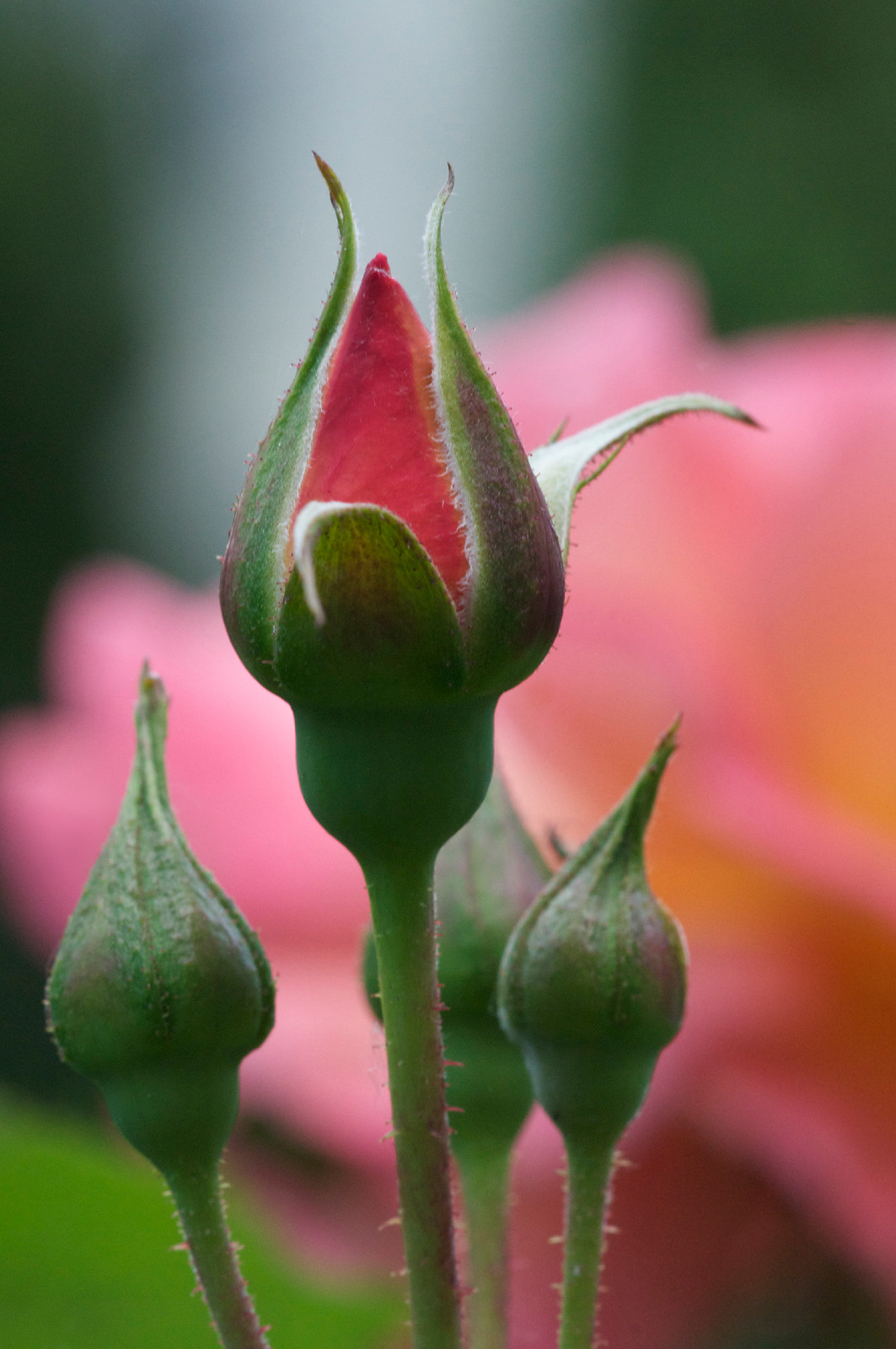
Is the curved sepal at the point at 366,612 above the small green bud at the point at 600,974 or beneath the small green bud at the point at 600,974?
above

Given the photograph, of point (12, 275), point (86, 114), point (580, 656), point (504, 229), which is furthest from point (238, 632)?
point (86, 114)

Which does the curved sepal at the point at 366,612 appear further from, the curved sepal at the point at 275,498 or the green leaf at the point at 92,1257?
the green leaf at the point at 92,1257

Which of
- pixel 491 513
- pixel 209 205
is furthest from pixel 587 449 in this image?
pixel 209 205

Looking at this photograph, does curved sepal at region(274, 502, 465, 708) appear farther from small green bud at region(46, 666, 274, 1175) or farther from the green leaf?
the green leaf

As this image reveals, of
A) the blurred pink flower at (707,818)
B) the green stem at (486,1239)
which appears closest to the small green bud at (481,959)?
the green stem at (486,1239)

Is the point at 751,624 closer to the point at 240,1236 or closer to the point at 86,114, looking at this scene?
the point at 240,1236

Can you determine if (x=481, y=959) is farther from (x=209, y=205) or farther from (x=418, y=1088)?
(x=209, y=205)
